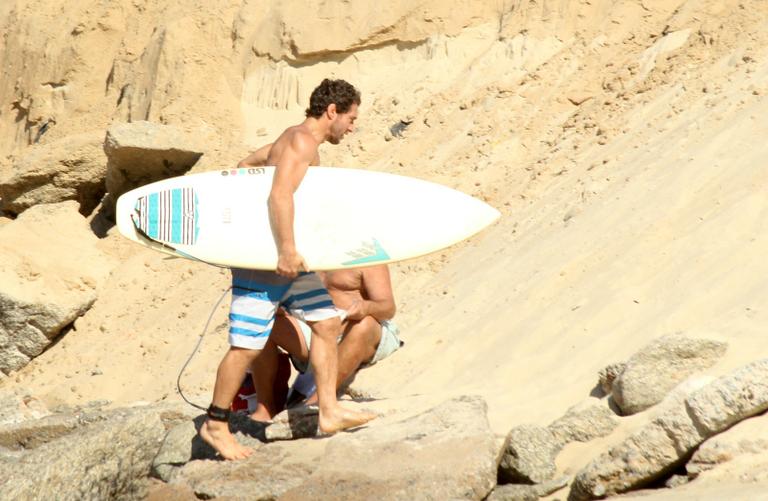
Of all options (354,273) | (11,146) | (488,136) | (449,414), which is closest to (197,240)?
(354,273)

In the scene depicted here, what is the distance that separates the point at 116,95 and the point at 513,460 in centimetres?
1151

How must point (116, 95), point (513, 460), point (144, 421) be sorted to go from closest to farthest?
point (513, 460), point (144, 421), point (116, 95)

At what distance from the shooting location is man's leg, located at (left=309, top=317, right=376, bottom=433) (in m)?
5.61

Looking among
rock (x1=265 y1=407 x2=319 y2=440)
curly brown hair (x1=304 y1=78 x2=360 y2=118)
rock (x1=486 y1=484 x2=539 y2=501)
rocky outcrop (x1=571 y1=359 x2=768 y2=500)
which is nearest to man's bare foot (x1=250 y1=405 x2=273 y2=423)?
rock (x1=265 y1=407 x2=319 y2=440)

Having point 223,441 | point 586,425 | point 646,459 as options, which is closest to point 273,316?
point 223,441

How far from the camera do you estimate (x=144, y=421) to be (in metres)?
6.06

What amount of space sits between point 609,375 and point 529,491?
3.10 feet

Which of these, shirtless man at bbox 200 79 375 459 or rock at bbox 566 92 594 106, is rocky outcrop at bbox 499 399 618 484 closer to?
shirtless man at bbox 200 79 375 459

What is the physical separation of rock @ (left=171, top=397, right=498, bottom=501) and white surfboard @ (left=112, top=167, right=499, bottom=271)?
837mm

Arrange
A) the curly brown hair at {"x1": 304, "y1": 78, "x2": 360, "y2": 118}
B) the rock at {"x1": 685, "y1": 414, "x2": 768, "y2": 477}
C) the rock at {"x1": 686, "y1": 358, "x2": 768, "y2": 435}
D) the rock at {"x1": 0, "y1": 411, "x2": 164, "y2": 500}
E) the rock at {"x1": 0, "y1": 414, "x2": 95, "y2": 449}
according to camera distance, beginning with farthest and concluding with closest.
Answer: the rock at {"x1": 0, "y1": 414, "x2": 95, "y2": 449} → the curly brown hair at {"x1": 304, "y1": 78, "x2": 360, "y2": 118} → the rock at {"x1": 0, "y1": 411, "x2": 164, "y2": 500} → the rock at {"x1": 686, "y1": 358, "x2": 768, "y2": 435} → the rock at {"x1": 685, "y1": 414, "x2": 768, "y2": 477}

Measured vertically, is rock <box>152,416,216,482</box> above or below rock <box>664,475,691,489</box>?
below

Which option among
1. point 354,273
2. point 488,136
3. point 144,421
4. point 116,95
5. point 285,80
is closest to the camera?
point 144,421

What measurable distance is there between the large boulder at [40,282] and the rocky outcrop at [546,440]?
7.13 meters

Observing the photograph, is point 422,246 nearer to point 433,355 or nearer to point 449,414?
point 449,414
